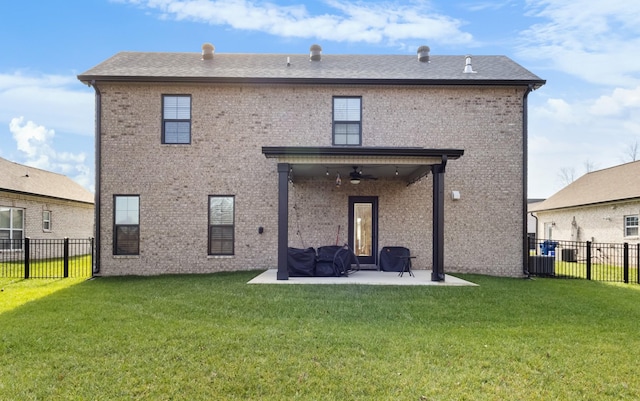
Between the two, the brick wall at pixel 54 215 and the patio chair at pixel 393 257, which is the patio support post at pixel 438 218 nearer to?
the patio chair at pixel 393 257

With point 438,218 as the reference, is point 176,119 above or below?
above

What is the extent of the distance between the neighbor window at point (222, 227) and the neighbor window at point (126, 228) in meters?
2.27

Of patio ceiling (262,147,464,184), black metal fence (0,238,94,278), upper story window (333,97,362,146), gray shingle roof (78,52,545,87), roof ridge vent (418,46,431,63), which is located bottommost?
black metal fence (0,238,94,278)

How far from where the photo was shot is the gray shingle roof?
12.7m

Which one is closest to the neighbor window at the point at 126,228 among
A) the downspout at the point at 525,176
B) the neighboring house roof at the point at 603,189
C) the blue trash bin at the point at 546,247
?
the downspout at the point at 525,176

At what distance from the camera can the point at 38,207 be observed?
1939 cm

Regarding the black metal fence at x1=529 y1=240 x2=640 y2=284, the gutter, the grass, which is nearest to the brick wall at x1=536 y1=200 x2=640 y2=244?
the black metal fence at x1=529 y1=240 x2=640 y2=284

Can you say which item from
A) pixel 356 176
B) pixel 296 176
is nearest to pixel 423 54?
pixel 356 176

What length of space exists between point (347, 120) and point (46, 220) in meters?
16.2

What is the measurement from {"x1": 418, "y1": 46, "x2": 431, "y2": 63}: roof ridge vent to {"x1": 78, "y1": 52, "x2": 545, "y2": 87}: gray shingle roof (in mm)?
259

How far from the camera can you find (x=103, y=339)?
5742mm

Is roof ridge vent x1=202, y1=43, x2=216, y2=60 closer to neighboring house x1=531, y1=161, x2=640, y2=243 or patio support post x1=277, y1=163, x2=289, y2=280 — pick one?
patio support post x1=277, y1=163, x2=289, y2=280

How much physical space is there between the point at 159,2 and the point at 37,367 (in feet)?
37.4

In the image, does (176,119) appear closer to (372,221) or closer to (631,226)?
(372,221)
